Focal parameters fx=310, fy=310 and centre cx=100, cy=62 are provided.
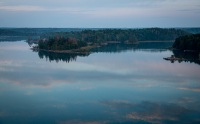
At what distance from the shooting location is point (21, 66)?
17266 mm

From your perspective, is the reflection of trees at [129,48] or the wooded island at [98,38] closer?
the wooded island at [98,38]

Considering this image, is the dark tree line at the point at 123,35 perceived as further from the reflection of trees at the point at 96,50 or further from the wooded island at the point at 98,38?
the reflection of trees at the point at 96,50

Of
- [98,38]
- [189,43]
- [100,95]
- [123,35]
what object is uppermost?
[123,35]

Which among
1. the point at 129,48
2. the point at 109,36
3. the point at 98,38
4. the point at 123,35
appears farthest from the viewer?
the point at 123,35

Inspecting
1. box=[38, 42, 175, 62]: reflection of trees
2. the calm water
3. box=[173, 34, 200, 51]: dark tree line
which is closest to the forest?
box=[38, 42, 175, 62]: reflection of trees

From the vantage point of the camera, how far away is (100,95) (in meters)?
10.3

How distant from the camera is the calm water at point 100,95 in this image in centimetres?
796

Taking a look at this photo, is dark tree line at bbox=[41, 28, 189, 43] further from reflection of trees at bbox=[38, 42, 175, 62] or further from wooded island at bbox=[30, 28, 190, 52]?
reflection of trees at bbox=[38, 42, 175, 62]

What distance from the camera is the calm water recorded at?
26.1ft

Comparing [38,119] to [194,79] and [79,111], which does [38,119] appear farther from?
[194,79]

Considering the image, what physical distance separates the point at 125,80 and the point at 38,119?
5820 millimetres

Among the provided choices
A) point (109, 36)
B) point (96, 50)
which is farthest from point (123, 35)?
point (96, 50)

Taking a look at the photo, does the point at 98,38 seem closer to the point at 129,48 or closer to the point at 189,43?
the point at 129,48

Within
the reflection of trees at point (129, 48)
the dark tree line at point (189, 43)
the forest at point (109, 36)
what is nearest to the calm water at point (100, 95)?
the dark tree line at point (189, 43)
